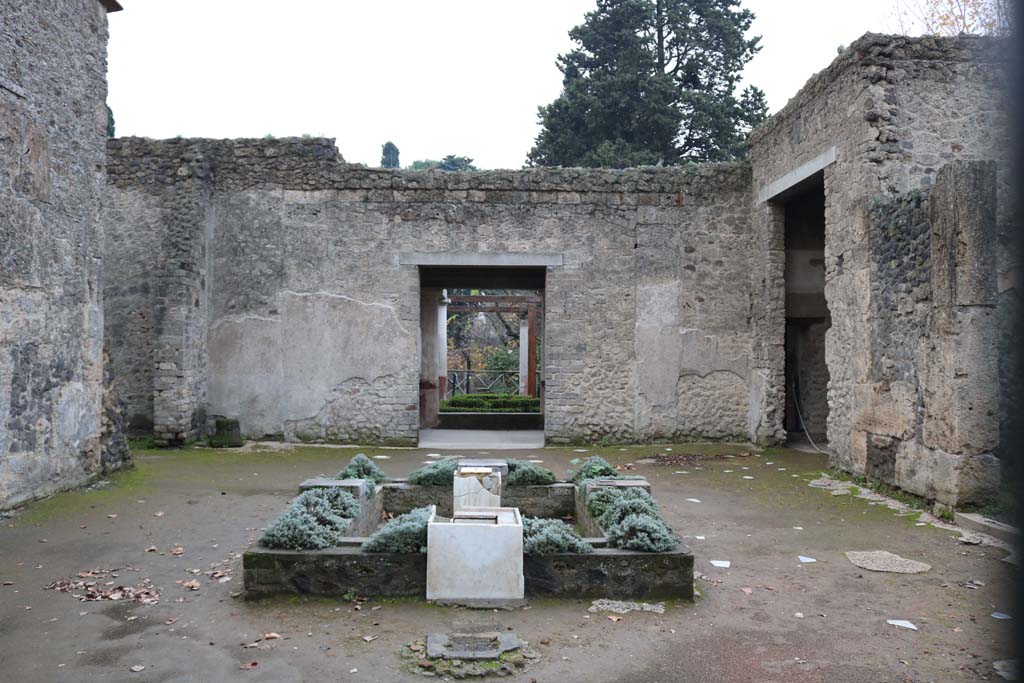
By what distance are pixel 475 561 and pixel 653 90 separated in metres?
20.9

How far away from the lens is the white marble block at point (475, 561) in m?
4.59

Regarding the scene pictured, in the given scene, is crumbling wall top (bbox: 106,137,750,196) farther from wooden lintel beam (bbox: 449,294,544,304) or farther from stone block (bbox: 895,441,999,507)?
wooden lintel beam (bbox: 449,294,544,304)

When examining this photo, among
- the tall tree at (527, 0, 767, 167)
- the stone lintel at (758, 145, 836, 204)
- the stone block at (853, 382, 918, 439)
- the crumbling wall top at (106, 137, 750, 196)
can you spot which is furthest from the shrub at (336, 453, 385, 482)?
the tall tree at (527, 0, 767, 167)

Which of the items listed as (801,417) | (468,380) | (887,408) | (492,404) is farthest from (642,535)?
(468,380)

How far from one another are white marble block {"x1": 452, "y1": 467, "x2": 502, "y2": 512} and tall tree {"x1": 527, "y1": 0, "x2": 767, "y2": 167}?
17951 millimetres

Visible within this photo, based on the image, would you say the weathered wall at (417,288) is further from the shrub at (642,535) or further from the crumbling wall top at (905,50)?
Result: the shrub at (642,535)

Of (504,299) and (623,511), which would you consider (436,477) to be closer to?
(623,511)

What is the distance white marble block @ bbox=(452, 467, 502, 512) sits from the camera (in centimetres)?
596

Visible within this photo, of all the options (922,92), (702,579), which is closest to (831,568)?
(702,579)

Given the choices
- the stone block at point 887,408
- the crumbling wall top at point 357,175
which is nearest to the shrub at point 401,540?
the stone block at point 887,408

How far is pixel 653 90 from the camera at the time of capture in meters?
23.0

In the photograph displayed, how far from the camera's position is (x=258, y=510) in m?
7.09

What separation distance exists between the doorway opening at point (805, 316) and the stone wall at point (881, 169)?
1.93m

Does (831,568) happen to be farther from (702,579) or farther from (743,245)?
(743,245)
